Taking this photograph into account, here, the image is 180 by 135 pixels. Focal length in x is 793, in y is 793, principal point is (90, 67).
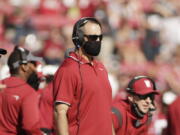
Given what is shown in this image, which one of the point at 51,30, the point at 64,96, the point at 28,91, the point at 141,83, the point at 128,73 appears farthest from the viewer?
the point at 51,30

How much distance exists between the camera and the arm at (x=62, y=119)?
7406mm

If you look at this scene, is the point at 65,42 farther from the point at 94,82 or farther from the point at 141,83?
the point at 94,82

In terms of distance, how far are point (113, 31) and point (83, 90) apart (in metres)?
11.2

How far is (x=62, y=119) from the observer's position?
7.44 metres

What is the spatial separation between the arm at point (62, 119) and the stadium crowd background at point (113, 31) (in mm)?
9181

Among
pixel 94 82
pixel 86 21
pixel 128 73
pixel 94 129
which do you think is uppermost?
pixel 86 21

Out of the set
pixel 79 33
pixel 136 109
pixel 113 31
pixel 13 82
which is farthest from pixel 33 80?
pixel 113 31

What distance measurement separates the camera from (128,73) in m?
17.0

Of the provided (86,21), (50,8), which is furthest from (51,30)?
(86,21)

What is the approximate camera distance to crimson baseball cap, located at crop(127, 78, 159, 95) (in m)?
9.69

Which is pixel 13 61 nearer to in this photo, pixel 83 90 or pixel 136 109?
pixel 136 109

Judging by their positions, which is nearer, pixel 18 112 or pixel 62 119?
pixel 62 119

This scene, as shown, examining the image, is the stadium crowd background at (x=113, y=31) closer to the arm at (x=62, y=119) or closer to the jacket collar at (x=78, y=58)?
the jacket collar at (x=78, y=58)

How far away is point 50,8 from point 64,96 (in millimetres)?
11497
